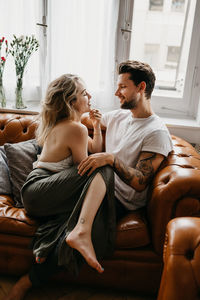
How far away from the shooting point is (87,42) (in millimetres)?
2275

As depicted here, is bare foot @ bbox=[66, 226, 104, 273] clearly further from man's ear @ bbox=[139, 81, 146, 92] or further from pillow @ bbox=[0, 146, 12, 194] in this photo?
man's ear @ bbox=[139, 81, 146, 92]

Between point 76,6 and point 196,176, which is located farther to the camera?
point 76,6

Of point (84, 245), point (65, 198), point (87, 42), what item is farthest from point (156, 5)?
point (84, 245)

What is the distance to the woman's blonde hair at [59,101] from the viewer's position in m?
1.62

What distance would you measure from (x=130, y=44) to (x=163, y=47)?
0.29 metres

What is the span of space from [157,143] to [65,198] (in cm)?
60

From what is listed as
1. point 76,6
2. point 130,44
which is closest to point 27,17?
point 76,6

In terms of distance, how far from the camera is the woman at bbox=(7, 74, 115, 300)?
1.33m

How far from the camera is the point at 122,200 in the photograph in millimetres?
1628

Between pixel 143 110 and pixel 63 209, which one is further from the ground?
pixel 143 110

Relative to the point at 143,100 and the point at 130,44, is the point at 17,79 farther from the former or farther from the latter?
the point at 143,100

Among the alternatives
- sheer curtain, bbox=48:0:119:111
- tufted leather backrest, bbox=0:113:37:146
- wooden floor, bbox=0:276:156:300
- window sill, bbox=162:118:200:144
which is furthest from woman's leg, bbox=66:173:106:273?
sheer curtain, bbox=48:0:119:111

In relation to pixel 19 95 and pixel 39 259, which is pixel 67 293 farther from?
pixel 19 95

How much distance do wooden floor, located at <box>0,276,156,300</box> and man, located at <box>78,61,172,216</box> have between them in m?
0.47
